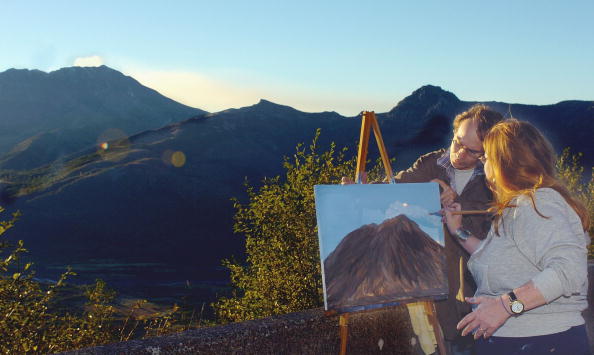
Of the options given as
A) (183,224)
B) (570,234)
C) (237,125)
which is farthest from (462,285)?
(237,125)

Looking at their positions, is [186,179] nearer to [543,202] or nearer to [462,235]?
[462,235]

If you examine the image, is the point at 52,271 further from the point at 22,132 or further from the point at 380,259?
the point at 22,132

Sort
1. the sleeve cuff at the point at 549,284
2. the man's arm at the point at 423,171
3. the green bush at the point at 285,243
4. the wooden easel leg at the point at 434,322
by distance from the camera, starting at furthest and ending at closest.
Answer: the green bush at the point at 285,243, the man's arm at the point at 423,171, the wooden easel leg at the point at 434,322, the sleeve cuff at the point at 549,284

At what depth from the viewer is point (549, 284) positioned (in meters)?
2.19

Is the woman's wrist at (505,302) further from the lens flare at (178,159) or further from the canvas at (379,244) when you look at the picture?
the lens flare at (178,159)

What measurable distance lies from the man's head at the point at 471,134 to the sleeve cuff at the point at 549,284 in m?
1.40

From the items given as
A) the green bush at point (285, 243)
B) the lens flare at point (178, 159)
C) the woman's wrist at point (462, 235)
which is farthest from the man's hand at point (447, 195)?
the lens flare at point (178, 159)

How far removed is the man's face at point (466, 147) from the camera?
3.57 metres

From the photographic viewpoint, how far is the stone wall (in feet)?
11.1

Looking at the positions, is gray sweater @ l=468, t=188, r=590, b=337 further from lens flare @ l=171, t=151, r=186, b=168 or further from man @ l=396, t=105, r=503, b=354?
lens flare @ l=171, t=151, r=186, b=168

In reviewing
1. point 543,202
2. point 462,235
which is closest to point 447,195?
point 462,235

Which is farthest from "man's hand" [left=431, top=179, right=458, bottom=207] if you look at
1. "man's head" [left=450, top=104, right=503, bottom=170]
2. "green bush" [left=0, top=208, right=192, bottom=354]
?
"green bush" [left=0, top=208, right=192, bottom=354]

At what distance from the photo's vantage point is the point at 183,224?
76875 mm

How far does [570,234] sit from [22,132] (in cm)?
19779
